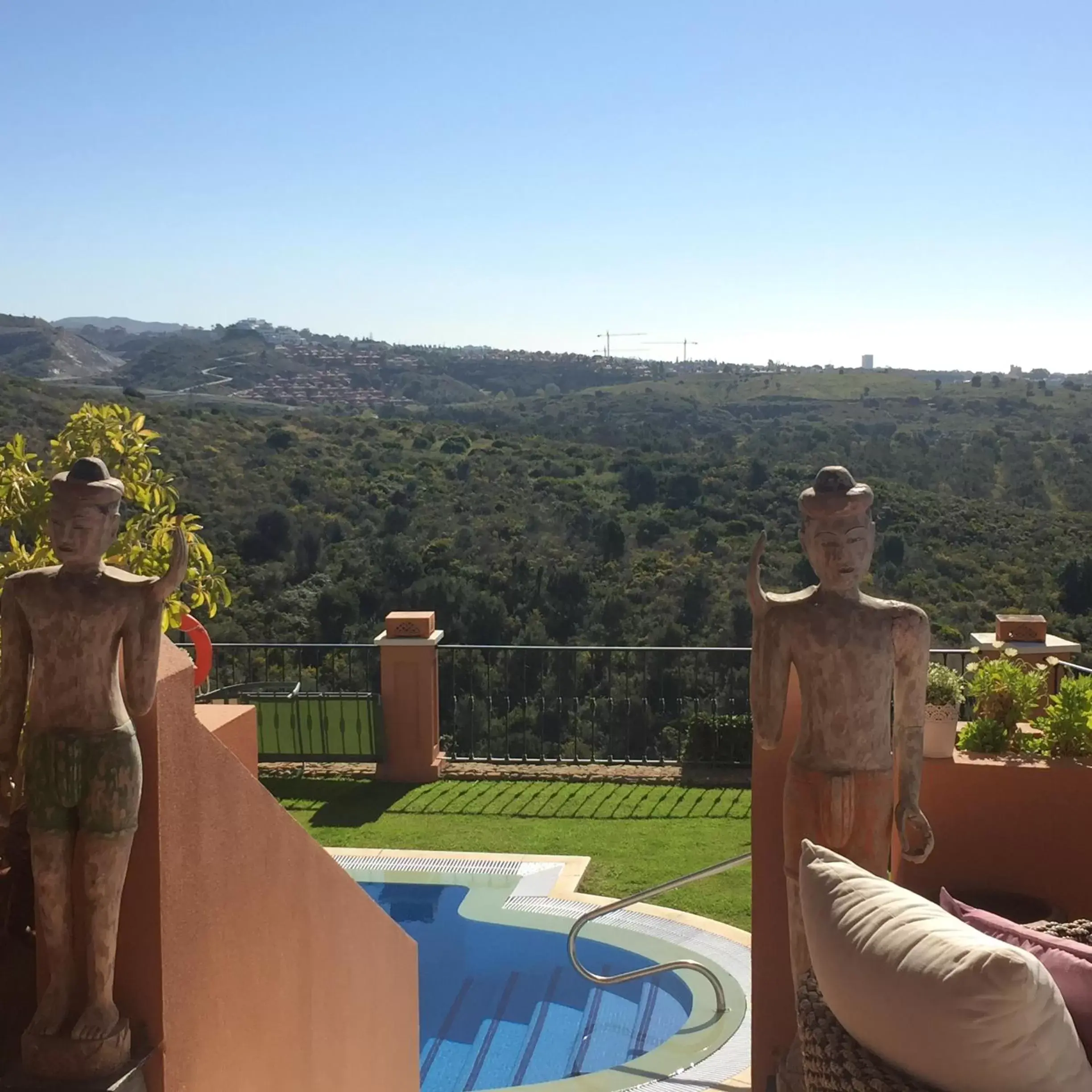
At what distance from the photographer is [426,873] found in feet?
22.9

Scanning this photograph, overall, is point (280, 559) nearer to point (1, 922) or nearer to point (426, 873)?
point (426, 873)

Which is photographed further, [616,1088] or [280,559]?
[280,559]

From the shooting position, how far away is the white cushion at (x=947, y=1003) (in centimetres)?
193

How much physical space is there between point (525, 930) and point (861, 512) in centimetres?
419

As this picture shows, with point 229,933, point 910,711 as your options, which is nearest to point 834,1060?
point 910,711

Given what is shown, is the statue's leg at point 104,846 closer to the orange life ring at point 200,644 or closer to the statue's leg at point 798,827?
the orange life ring at point 200,644

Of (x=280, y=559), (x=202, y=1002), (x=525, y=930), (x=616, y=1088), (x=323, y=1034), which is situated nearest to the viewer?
(x=202, y=1002)

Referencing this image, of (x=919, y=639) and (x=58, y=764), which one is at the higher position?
(x=919, y=639)

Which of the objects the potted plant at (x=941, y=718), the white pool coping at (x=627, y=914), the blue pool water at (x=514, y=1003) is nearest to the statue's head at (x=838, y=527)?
the potted plant at (x=941, y=718)

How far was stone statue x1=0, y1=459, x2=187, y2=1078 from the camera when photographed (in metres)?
2.51

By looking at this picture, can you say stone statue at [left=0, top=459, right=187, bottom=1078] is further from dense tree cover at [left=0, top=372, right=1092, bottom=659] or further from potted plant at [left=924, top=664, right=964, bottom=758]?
dense tree cover at [left=0, top=372, right=1092, bottom=659]

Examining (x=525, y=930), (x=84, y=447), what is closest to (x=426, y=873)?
(x=525, y=930)

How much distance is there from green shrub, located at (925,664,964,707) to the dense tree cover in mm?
9120

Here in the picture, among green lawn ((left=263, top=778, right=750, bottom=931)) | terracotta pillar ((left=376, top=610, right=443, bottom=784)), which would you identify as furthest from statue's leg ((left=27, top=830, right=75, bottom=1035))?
terracotta pillar ((left=376, top=610, right=443, bottom=784))
